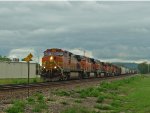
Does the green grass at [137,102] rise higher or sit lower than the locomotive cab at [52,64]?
lower

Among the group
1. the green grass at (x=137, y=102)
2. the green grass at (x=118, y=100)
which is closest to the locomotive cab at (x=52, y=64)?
the green grass at (x=118, y=100)

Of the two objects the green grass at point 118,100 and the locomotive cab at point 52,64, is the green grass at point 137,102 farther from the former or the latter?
the locomotive cab at point 52,64

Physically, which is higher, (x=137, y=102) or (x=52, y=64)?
(x=52, y=64)

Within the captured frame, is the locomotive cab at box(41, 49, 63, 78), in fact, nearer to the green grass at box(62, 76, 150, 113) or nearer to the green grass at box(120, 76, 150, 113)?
the green grass at box(62, 76, 150, 113)

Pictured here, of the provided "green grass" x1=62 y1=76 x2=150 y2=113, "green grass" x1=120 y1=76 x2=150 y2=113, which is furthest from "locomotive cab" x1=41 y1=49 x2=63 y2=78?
"green grass" x1=120 y1=76 x2=150 y2=113

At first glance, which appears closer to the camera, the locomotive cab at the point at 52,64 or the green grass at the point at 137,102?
the green grass at the point at 137,102

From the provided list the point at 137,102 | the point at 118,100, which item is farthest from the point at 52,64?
the point at 137,102

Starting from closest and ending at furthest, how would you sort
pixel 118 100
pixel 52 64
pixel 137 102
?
pixel 137 102 < pixel 118 100 < pixel 52 64

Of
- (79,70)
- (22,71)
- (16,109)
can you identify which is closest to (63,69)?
(79,70)

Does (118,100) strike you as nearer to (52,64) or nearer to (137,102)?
(137,102)

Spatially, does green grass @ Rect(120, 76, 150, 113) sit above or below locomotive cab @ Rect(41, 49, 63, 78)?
below

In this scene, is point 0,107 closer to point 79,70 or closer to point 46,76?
point 46,76

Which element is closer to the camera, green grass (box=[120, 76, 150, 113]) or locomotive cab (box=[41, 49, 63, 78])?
green grass (box=[120, 76, 150, 113])

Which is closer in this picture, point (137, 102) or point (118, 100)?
point (137, 102)
